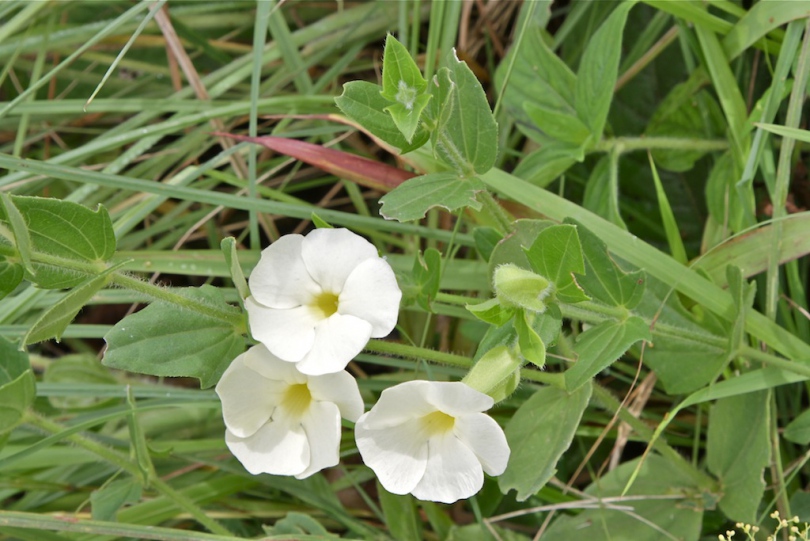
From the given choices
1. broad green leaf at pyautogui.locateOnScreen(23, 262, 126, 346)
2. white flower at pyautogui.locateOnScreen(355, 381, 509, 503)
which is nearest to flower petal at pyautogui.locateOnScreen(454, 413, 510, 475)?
white flower at pyautogui.locateOnScreen(355, 381, 509, 503)

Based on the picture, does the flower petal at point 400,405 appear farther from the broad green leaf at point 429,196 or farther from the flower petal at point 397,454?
the broad green leaf at point 429,196

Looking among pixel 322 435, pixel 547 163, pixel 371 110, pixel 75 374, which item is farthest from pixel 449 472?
pixel 75 374

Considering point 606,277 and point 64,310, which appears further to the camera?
point 606,277

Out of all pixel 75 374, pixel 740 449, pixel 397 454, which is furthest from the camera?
pixel 75 374

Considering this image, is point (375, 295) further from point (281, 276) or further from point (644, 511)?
point (644, 511)

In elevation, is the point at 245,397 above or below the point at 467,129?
below

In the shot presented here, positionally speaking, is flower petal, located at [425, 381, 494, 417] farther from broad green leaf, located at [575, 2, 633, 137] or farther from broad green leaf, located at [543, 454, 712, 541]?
broad green leaf, located at [575, 2, 633, 137]
